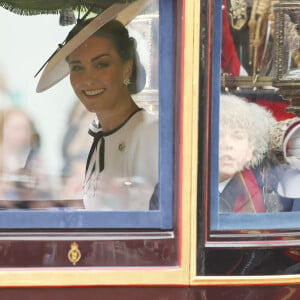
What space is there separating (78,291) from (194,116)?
0.65 meters

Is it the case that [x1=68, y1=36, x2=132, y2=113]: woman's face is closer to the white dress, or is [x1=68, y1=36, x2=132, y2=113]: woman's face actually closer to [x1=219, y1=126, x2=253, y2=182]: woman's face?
the white dress

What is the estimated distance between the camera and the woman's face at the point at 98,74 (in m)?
2.25

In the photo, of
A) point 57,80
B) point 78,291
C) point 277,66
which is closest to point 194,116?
point 277,66

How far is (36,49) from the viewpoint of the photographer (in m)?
2.27

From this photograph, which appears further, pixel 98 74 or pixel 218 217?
pixel 98 74

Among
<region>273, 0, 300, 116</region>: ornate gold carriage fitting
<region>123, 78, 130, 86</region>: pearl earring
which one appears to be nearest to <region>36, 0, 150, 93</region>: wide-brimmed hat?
<region>123, 78, 130, 86</region>: pearl earring

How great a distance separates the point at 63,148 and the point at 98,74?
0.27 metres

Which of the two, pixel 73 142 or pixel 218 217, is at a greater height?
pixel 73 142

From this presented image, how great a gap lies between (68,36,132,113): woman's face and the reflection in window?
1.7 inches

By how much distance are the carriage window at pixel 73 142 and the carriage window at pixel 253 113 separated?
160 mm

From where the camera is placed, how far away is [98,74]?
2.28 metres

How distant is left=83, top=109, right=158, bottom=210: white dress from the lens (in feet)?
7.17

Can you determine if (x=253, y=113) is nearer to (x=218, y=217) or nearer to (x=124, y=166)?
(x=218, y=217)

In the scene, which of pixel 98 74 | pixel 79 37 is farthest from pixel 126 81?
pixel 79 37
